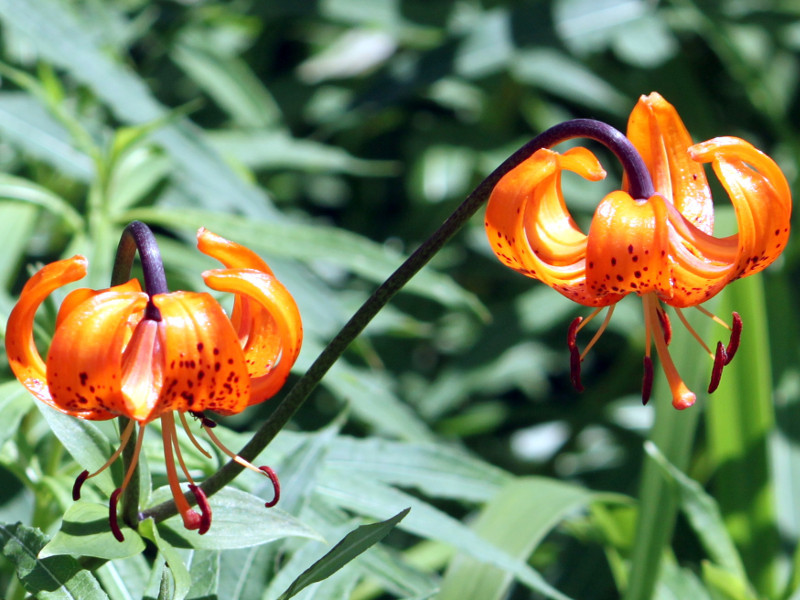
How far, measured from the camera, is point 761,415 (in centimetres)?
133

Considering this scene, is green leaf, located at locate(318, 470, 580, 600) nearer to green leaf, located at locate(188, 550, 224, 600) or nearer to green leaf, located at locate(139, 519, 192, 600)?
green leaf, located at locate(188, 550, 224, 600)

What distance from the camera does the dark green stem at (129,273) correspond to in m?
0.55

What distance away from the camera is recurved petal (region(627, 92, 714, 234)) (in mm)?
675

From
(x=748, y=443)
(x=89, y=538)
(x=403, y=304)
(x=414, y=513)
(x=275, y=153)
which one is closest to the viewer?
(x=89, y=538)

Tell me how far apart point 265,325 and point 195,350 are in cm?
11

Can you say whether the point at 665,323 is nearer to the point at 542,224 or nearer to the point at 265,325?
the point at 542,224

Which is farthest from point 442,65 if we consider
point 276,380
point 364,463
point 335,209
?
point 276,380

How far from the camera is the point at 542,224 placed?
25.9 inches

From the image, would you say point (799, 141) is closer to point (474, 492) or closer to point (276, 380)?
point (474, 492)

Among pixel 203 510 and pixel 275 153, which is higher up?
pixel 275 153

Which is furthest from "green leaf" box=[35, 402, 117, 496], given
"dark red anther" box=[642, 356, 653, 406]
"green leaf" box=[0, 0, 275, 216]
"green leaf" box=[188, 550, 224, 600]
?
"green leaf" box=[0, 0, 275, 216]

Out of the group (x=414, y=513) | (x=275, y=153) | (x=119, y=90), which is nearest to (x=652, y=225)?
(x=414, y=513)

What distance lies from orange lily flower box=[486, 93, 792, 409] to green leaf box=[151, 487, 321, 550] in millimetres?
236

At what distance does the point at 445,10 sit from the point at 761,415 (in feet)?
Answer: 3.50
